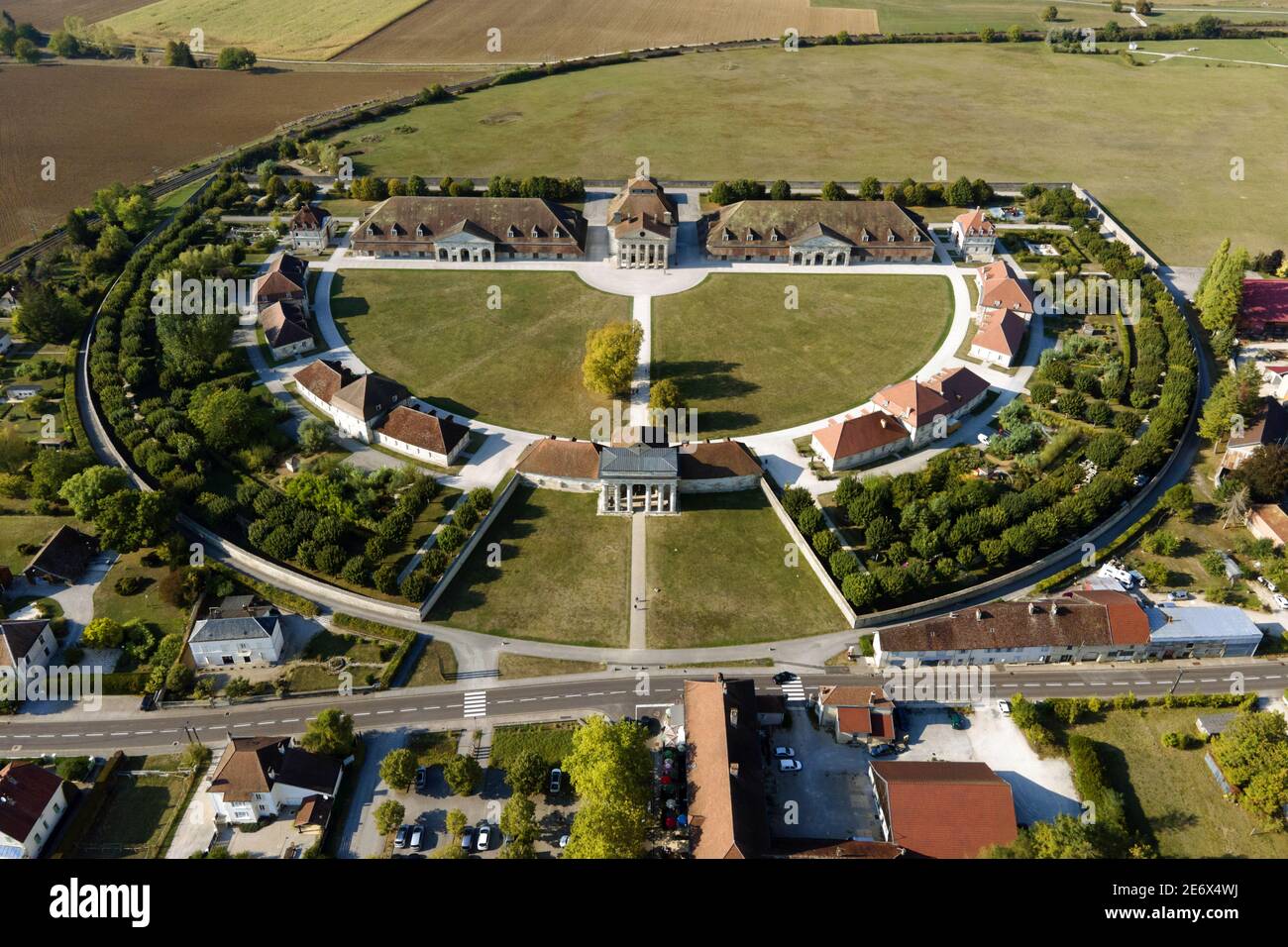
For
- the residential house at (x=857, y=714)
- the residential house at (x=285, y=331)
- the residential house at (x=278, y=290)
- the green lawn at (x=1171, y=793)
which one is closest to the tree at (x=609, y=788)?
the residential house at (x=857, y=714)

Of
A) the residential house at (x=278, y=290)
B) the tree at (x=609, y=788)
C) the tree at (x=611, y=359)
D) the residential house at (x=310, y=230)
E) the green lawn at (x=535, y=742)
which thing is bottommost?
the green lawn at (x=535, y=742)

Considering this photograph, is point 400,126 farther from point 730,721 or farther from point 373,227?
point 730,721

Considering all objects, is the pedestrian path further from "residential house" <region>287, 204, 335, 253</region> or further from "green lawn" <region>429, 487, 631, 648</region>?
"residential house" <region>287, 204, 335, 253</region>

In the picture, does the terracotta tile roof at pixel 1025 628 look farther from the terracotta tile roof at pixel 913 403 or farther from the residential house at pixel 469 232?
the residential house at pixel 469 232

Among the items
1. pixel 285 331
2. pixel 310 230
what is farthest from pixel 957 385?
pixel 310 230

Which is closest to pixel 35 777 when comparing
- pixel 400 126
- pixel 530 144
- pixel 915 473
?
pixel 915 473

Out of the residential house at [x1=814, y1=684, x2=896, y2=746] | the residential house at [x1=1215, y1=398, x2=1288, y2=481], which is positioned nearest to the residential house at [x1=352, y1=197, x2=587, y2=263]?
the residential house at [x1=814, y1=684, x2=896, y2=746]

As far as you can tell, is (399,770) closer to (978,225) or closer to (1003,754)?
(1003,754)
